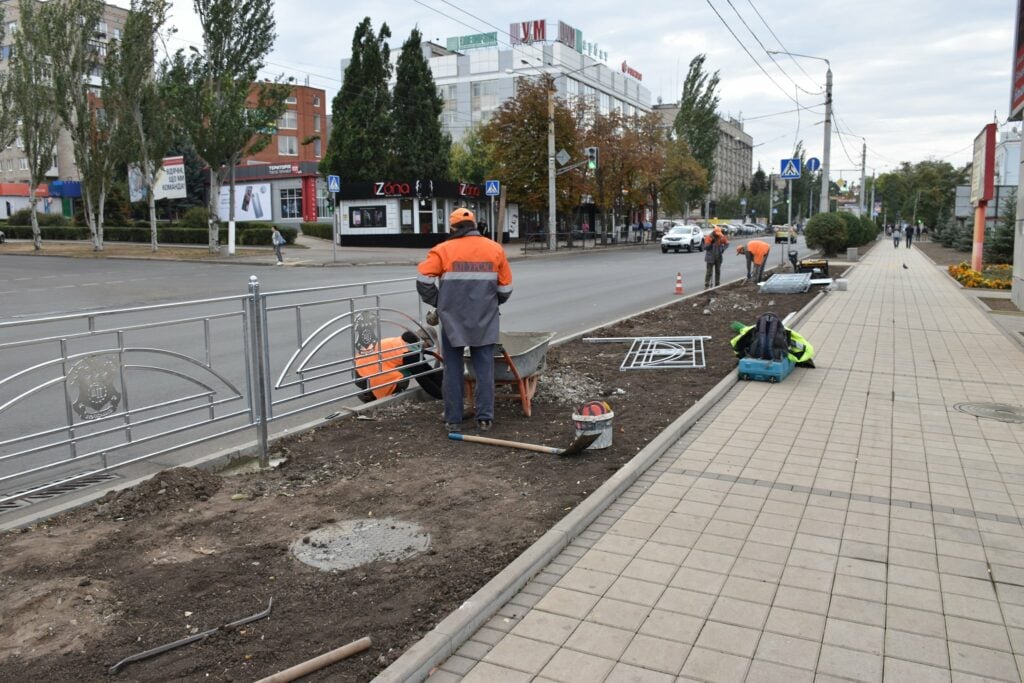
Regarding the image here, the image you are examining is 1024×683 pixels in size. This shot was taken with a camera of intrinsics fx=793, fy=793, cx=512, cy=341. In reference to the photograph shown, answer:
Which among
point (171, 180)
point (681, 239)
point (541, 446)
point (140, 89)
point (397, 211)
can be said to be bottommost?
point (541, 446)

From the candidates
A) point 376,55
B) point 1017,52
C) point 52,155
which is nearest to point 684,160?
point 376,55

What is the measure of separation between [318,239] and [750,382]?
45.1 metres

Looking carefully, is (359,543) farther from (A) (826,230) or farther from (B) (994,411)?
(A) (826,230)

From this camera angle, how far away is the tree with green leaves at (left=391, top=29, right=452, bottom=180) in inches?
2084

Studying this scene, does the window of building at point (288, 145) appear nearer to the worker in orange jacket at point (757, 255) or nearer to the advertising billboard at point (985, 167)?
the advertising billboard at point (985, 167)

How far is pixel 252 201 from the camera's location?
59.6 meters

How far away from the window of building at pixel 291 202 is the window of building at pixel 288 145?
85.9 ft

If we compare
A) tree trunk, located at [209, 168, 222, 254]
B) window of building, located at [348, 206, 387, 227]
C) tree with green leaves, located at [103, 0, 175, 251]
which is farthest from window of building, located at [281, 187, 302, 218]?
tree trunk, located at [209, 168, 222, 254]

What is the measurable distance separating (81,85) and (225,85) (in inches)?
345

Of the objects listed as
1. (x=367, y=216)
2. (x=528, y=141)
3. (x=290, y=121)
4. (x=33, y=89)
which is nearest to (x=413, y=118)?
(x=528, y=141)

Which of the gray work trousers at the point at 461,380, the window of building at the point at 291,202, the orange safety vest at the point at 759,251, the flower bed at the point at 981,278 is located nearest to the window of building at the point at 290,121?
the window of building at the point at 291,202

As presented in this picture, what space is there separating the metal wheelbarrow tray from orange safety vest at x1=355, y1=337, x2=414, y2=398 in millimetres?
867

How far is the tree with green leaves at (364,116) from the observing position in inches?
2060

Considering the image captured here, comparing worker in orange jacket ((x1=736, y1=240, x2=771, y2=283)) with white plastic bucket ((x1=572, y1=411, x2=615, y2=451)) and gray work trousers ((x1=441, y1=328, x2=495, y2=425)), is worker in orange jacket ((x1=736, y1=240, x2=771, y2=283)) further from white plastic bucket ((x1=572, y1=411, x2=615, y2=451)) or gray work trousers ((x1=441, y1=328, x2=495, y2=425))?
white plastic bucket ((x1=572, y1=411, x2=615, y2=451))
